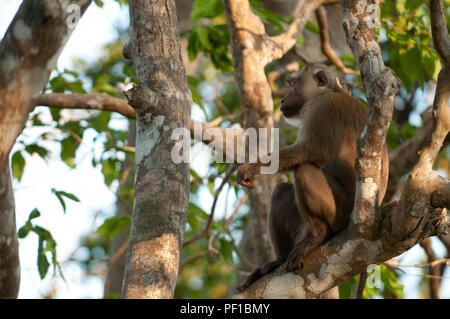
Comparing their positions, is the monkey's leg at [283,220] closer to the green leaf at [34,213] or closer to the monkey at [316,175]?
the monkey at [316,175]

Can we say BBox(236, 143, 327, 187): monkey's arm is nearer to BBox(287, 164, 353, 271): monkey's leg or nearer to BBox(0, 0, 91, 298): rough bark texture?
BBox(287, 164, 353, 271): monkey's leg

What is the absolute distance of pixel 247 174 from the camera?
5027 millimetres

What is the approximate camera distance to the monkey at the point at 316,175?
16.1 ft

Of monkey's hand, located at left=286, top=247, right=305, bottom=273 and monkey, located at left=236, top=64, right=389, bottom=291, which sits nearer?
monkey's hand, located at left=286, top=247, right=305, bottom=273

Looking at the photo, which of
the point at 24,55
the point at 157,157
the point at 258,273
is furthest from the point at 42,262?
the point at 24,55

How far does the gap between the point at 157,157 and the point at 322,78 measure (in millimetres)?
3059

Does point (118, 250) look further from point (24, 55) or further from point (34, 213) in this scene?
point (24, 55)

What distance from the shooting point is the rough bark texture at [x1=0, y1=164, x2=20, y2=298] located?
3.99 meters

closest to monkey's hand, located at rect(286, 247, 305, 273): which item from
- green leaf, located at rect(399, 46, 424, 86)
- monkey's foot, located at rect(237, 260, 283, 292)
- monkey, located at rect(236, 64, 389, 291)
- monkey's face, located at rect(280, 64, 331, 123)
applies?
monkey, located at rect(236, 64, 389, 291)

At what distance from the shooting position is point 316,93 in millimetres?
6223

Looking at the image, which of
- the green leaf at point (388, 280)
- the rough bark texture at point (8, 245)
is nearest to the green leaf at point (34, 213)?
the rough bark texture at point (8, 245)
